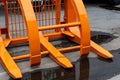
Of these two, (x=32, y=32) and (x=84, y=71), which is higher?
(x=32, y=32)

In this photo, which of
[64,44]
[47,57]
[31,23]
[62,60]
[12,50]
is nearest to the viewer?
[31,23]

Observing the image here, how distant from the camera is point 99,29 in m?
5.67

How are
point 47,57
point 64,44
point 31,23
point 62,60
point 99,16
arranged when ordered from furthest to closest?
1. point 99,16
2. point 64,44
3. point 47,57
4. point 62,60
5. point 31,23

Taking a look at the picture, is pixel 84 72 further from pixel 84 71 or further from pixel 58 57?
pixel 58 57

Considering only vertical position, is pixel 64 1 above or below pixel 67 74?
above

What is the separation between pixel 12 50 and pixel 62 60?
103cm

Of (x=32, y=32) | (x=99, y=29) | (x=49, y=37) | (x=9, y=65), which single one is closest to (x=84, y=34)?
(x=32, y=32)

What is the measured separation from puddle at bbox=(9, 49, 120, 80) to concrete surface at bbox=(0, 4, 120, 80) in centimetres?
11

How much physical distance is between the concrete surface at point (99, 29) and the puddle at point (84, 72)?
0.11 meters

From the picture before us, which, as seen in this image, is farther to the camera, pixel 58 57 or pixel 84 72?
pixel 58 57

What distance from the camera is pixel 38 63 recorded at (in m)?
3.78

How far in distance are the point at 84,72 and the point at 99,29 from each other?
2.17 metres

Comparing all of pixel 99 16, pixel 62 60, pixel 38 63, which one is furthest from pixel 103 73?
pixel 99 16

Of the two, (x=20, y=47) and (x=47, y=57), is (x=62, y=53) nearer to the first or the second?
(x=47, y=57)
